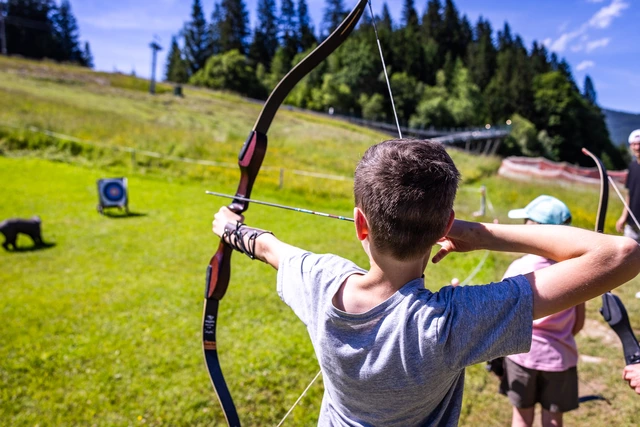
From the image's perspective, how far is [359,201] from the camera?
1.01m

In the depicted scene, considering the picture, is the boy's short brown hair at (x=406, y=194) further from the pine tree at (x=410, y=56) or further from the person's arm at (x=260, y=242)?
the pine tree at (x=410, y=56)

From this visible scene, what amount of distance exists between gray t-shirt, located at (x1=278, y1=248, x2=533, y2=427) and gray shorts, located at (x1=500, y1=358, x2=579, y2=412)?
4.47ft

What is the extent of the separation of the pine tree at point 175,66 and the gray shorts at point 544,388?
68.5m

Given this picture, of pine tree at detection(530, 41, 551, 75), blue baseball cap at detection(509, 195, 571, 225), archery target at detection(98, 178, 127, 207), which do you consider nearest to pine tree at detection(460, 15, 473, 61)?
pine tree at detection(530, 41, 551, 75)

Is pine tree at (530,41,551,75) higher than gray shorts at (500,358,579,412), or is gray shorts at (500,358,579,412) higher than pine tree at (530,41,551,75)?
pine tree at (530,41,551,75)

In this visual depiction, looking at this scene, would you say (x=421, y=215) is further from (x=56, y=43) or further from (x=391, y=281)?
(x=56, y=43)

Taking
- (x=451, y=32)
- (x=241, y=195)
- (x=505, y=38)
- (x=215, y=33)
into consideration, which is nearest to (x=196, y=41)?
(x=215, y=33)

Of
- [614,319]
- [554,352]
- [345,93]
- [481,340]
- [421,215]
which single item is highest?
[345,93]

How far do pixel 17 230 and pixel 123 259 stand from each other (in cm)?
186

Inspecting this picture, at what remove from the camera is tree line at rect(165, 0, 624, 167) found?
47906mm

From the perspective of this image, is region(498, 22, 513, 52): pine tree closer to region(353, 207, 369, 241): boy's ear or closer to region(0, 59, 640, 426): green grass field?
region(0, 59, 640, 426): green grass field

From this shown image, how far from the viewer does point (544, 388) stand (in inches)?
90.3

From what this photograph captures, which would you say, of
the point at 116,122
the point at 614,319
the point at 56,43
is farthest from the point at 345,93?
the point at 614,319

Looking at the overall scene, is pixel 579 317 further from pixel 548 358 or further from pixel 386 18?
pixel 386 18
